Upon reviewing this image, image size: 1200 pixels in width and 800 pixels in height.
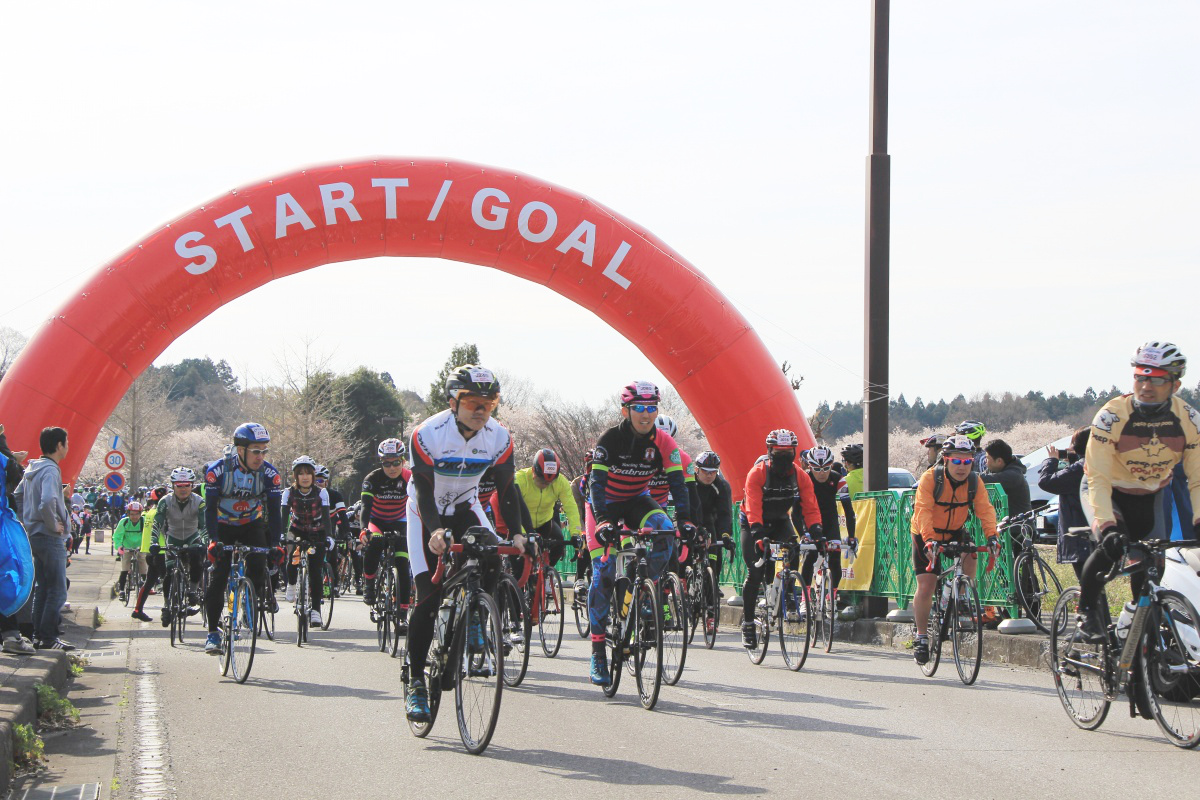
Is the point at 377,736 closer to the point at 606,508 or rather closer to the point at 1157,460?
the point at 606,508

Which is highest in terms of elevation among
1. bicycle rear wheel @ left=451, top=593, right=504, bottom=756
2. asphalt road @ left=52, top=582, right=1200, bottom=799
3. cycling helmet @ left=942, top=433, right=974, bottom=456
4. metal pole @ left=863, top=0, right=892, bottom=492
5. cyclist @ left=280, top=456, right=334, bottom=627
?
metal pole @ left=863, top=0, right=892, bottom=492

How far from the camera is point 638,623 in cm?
834

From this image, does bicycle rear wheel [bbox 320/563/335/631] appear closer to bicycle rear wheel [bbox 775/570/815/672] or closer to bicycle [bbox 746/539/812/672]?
bicycle [bbox 746/539/812/672]

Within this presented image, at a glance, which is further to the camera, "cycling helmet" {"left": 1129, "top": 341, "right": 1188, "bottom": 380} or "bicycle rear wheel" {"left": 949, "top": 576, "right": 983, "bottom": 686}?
"bicycle rear wheel" {"left": 949, "top": 576, "right": 983, "bottom": 686}

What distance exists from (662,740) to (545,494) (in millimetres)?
5973

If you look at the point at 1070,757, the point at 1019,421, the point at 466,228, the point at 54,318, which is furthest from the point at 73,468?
the point at 1019,421

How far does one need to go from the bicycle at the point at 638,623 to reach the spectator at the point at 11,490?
4043 millimetres

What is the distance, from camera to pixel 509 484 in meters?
7.19

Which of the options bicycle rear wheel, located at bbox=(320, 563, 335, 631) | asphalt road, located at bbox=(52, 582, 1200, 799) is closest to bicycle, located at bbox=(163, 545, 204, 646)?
bicycle rear wheel, located at bbox=(320, 563, 335, 631)

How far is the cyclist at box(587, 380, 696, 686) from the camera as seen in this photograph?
8766mm

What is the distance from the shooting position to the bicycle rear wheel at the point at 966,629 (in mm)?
9531

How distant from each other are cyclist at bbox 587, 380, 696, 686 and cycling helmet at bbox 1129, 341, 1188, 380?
9.75 feet

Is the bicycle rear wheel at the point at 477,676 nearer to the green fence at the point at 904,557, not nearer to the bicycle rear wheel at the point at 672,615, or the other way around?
the bicycle rear wheel at the point at 672,615

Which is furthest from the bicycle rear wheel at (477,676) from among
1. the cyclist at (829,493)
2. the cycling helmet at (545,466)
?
the cycling helmet at (545,466)
